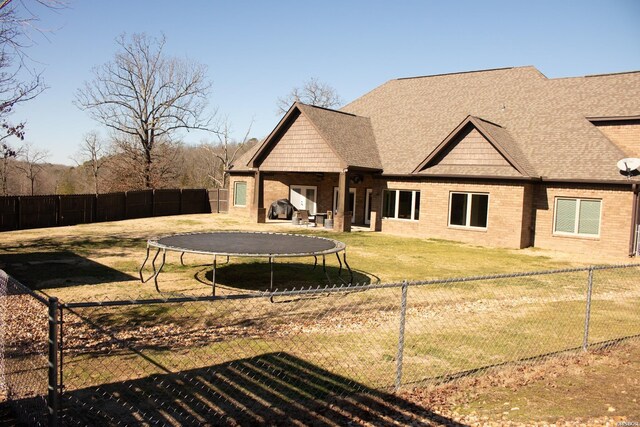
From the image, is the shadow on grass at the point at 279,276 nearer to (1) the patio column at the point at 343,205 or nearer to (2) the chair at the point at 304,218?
(1) the patio column at the point at 343,205

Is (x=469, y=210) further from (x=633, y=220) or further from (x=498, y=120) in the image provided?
(x=633, y=220)

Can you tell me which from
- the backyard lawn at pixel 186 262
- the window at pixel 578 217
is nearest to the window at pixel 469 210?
the backyard lawn at pixel 186 262

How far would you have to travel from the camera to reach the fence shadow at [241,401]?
528 centimetres

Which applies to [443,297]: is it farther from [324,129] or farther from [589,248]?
[324,129]

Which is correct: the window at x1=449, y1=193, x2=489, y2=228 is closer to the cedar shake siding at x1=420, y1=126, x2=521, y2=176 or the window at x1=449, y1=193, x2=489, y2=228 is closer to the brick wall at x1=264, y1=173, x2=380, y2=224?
the cedar shake siding at x1=420, y1=126, x2=521, y2=176

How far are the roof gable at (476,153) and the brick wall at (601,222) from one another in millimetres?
1692

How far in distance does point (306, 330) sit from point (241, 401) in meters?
3.20

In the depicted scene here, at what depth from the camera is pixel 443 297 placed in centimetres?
1201

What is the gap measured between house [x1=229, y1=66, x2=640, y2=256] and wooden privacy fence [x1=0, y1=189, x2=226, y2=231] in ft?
21.8

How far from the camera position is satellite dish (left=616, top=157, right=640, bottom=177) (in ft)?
63.5

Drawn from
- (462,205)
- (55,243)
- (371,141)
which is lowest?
(55,243)

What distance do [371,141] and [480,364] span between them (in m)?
22.5

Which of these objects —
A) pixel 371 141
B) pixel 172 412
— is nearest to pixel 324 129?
pixel 371 141

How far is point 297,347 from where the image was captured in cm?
786
